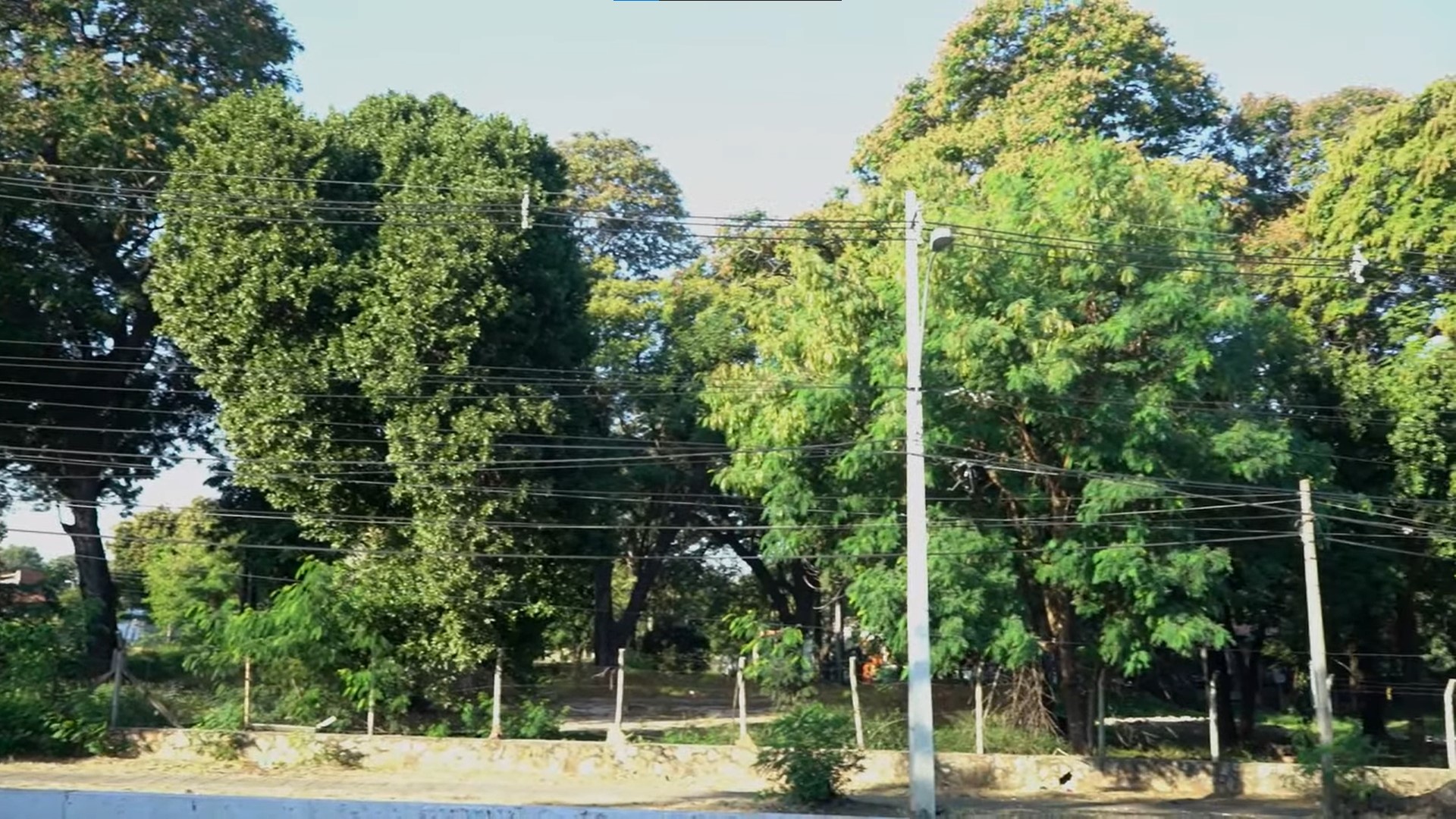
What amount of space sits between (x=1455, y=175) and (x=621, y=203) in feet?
77.7

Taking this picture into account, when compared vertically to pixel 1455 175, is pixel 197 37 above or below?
above

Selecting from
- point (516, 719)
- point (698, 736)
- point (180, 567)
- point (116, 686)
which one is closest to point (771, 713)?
point (698, 736)

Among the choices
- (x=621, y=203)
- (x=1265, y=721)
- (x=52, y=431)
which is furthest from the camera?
(x=621, y=203)

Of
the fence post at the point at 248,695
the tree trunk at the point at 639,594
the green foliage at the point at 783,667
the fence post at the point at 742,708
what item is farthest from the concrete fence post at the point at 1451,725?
the tree trunk at the point at 639,594

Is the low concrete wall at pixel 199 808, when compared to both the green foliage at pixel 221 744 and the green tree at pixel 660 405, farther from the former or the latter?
the green tree at pixel 660 405

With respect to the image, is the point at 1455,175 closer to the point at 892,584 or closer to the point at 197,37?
the point at 892,584

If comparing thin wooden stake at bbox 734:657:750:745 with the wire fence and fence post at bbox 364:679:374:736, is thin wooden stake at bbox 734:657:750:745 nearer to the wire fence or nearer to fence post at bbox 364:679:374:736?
the wire fence

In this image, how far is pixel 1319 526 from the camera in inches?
823

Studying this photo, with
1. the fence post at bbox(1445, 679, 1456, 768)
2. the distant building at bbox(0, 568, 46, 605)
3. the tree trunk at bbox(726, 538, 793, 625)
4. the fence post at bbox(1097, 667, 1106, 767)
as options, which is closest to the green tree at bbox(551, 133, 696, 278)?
the tree trunk at bbox(726, 538, 793, 625)

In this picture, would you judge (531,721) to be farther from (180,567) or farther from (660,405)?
(180,567)

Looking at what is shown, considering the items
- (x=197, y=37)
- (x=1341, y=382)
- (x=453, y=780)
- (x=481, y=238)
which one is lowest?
(x=453, y=780)

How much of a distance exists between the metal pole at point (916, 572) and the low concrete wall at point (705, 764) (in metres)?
4.65

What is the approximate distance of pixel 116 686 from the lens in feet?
74.5

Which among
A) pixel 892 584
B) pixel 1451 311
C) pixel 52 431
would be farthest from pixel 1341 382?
pixel 52 431
